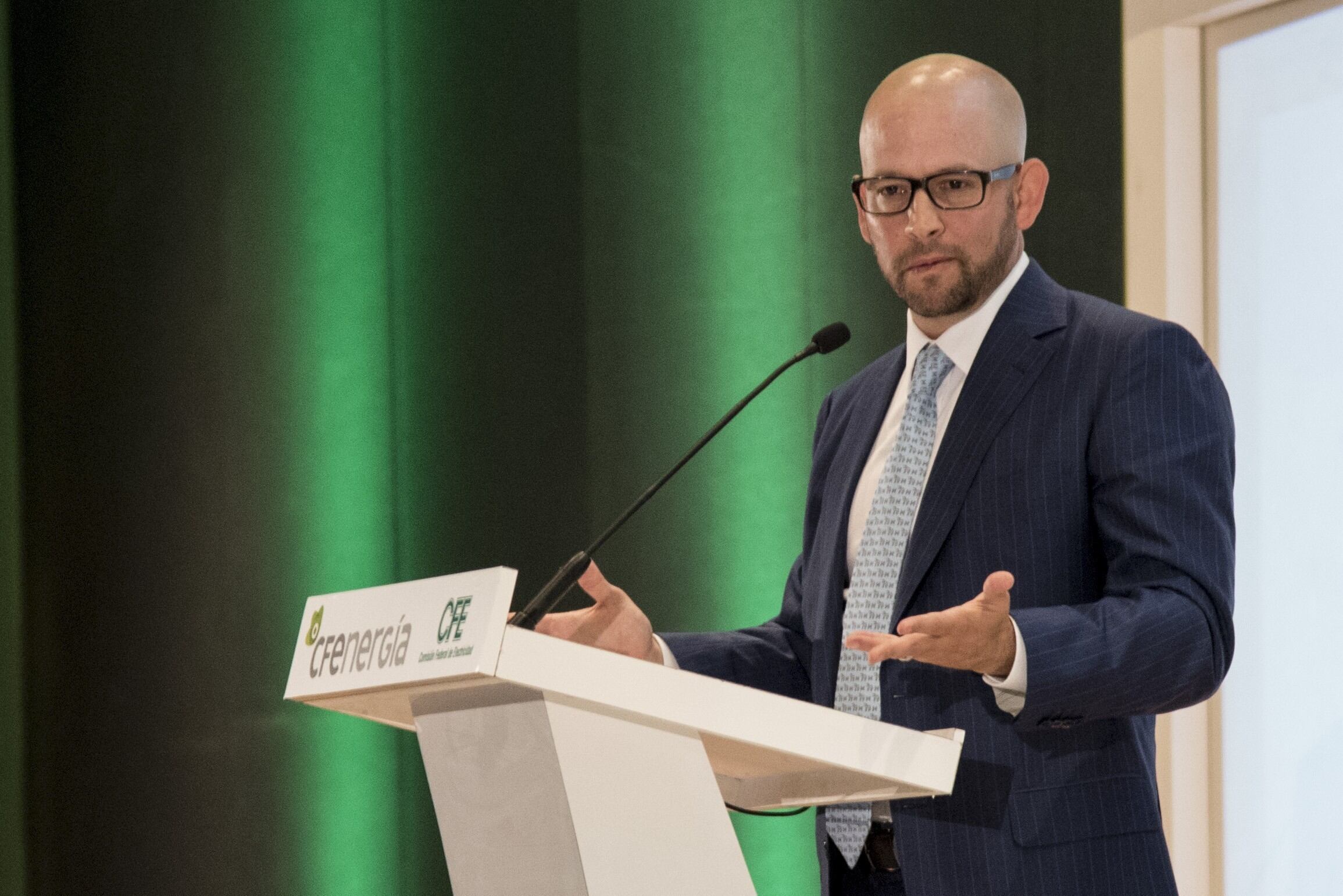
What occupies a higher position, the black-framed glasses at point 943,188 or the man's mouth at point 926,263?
the black-framed glasses at point 943,188

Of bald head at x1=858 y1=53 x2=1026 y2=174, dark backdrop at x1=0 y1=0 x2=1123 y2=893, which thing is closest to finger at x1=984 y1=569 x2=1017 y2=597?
bald head at x1=858 y1=53 x2=1026 y2=174

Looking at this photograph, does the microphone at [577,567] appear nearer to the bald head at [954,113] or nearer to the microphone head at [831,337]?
the microphone head at [831,337]

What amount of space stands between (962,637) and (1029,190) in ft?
2.58

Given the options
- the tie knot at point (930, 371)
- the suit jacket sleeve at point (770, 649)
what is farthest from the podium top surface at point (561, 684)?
the tie knot at point (930, 371)

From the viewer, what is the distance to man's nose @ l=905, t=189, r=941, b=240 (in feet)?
6.21

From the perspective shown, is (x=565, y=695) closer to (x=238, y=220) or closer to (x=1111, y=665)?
(x=1111, y=665)

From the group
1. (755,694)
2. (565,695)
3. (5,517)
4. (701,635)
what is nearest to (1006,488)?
(701,635)

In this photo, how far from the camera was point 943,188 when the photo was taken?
1.91 metres

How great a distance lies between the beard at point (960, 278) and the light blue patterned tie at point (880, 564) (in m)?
0.07

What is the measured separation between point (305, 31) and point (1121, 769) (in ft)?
7.91

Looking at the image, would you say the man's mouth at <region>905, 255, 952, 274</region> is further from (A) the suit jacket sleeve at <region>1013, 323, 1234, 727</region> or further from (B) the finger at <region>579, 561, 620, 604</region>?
(B) the finger at <region>579, 561, 620, 604</region>

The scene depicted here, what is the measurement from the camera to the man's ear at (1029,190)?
197 cm

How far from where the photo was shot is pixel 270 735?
3.20 m

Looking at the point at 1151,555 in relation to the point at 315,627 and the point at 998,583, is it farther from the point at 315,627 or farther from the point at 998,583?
the point at 315,627
